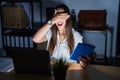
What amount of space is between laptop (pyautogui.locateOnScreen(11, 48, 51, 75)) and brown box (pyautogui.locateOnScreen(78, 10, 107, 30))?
6.11ft

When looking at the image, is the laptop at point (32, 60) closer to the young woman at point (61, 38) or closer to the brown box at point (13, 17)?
the young woman at point (61, 38)

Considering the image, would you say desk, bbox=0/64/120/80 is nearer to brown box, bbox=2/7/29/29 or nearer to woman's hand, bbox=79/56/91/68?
woman's hand, bbox=79/56/91/68

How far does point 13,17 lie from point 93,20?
120 centimetres

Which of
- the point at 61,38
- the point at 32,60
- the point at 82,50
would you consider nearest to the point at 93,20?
the point at 61,38

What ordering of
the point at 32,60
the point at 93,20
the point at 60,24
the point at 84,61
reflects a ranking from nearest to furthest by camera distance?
the point at 32,60 → the point at 84,61 → the point at 60,24 → the point at 93,20

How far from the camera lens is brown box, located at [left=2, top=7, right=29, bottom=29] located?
10.7ft

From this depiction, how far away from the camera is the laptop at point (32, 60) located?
4.90ft

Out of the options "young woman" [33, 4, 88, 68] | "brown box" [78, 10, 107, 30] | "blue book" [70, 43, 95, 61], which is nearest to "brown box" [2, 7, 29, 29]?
"brown box" [78, 10, 107, 30]

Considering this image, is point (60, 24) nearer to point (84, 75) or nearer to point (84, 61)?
point (84, 61)

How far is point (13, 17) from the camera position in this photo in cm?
329

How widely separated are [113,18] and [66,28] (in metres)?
1.64

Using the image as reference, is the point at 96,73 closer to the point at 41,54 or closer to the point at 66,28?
the point at 41,54

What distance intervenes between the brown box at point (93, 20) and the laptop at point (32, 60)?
186 centimetres

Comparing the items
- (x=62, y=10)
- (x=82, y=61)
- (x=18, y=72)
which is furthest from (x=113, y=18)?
(x=18, y=72)
